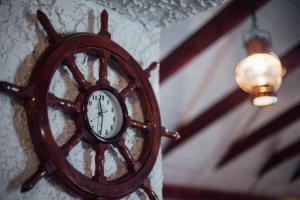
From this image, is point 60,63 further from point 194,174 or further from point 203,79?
point 194,174

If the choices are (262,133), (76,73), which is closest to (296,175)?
(262,133)

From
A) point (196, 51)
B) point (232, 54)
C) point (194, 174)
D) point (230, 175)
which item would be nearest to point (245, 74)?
point (196, 51)

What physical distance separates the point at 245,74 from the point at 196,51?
2.51 feet

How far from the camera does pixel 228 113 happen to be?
147 inches

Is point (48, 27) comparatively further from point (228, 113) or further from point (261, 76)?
point (228, 113)

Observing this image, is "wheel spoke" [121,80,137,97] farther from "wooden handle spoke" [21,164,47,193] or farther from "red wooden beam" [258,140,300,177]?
"red wooden beam" [258,140,300,177]

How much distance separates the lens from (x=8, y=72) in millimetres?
1042

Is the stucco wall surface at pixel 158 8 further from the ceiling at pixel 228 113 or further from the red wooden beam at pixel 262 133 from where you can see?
the red wooden beam at pixel 262 133

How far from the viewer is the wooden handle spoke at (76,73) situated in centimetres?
116

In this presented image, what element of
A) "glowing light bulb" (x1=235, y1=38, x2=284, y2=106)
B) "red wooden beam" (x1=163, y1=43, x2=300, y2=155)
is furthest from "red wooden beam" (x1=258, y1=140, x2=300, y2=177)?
"glowing light bulb" (x1=235, y1=38, x2=284, y2=106)

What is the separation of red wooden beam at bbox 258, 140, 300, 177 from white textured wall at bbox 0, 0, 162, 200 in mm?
4081

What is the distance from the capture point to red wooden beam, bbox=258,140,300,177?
16.2ft

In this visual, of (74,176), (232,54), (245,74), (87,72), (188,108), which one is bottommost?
(74,176)

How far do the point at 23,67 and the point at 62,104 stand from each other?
153 millimetres
